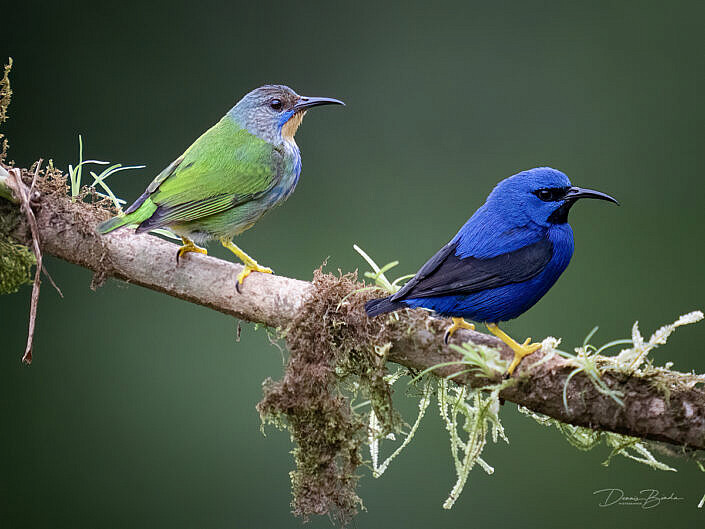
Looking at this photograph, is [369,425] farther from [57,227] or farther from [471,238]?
[57,227]

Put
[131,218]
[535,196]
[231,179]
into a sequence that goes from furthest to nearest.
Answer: [231,179], [131,218], [535,196]

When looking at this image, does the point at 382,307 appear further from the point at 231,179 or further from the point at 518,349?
the point at 231,179

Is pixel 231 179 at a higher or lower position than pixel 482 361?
higher

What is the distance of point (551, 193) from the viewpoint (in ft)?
7.77

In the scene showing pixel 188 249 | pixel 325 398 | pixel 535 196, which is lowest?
pixel 325 398

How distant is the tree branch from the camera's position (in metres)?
2.22

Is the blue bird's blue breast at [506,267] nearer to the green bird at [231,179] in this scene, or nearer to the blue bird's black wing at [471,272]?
the blue bird's black wing at [471,272]

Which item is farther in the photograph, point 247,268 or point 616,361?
point 247,268

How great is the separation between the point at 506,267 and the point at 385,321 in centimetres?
41

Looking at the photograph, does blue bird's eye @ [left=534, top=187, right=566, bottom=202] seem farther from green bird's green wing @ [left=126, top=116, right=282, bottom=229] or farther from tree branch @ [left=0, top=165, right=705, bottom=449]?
green bird's green wing @ [left=126, top=116, right=282, bottom=229]

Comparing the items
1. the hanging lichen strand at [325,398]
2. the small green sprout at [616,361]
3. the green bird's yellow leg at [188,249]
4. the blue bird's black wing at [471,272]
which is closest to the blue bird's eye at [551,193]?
the blue bird's black wing at [471,272]

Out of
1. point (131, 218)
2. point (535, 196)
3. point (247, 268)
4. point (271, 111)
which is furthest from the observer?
point (271, 111)

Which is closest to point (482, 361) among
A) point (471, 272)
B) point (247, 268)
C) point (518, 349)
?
point (518, 349)

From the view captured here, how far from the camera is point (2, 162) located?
2.79 metres
